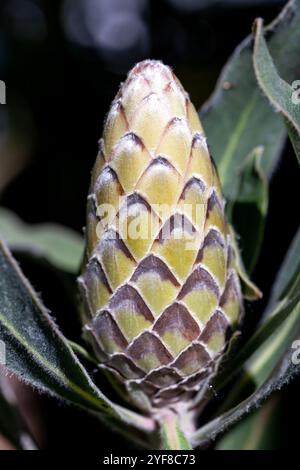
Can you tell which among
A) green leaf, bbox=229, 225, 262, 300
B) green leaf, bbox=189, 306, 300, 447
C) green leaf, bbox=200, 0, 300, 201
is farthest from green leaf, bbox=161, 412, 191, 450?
green leaf, bbox=200, 0, 300, 201

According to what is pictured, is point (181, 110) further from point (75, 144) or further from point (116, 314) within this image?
point (75, 144)

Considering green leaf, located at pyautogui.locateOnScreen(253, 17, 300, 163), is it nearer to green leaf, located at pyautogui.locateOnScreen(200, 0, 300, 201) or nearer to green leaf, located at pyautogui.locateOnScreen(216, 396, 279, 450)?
green leaf, located at pyautogui.locateOnScreen(200, 0, 300, 201)

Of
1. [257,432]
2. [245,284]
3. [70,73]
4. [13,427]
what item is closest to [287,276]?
[245,284]

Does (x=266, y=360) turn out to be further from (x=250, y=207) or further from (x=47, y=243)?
(x=47, y=243)

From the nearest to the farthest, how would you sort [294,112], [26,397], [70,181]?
1. [294,112]
2. [26,397]
3. [70,181]

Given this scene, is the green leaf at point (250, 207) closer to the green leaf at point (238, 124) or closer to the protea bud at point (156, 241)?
the green leaf at point (238, 124)

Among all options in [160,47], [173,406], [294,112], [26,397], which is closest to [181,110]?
[294,112]
